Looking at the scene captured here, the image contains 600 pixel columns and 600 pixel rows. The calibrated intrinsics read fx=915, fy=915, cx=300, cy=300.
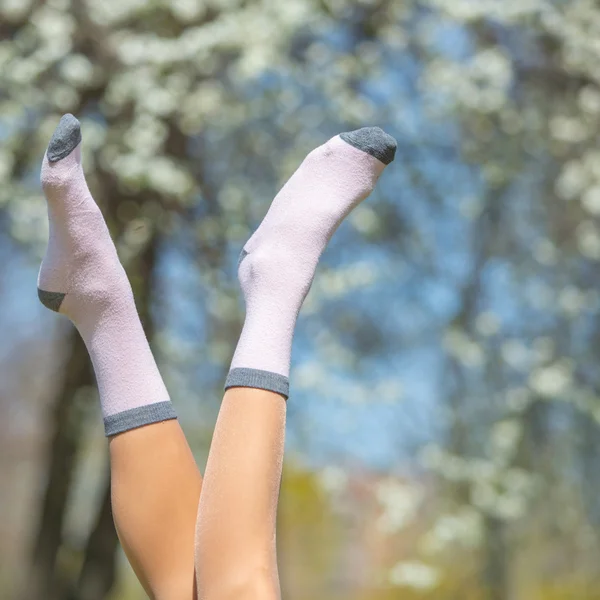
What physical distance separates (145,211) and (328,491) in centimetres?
163

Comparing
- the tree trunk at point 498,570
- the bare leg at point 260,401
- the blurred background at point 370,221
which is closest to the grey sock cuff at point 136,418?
the bare leg at point 260,401

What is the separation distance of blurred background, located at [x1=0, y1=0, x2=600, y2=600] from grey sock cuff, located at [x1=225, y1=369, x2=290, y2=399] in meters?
2.31

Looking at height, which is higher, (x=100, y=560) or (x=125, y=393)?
(x=125, y=393)

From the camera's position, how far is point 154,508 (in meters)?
1.50

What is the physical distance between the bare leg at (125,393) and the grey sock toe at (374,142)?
472 mm

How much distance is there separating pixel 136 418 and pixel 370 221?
3.07 meters

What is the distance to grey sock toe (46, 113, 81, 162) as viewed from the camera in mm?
1545

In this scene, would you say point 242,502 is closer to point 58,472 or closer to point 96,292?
point 96,292

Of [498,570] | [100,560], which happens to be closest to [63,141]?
[100,560]

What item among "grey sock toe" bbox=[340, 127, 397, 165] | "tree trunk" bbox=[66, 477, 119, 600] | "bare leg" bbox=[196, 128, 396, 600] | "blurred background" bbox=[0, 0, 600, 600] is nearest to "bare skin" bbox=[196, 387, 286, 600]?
"bare leg" bbox=[196, 128, 396, 600]

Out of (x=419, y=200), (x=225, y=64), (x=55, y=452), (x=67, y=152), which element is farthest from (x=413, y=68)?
(x=67, y=152)

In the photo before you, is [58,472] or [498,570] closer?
[58,472]

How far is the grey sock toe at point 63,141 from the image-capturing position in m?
1.54

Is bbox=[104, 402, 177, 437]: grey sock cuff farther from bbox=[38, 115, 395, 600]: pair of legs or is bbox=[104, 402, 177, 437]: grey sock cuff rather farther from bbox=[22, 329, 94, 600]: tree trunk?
bbox=[22, 329, 94, 600]: tree trunk
